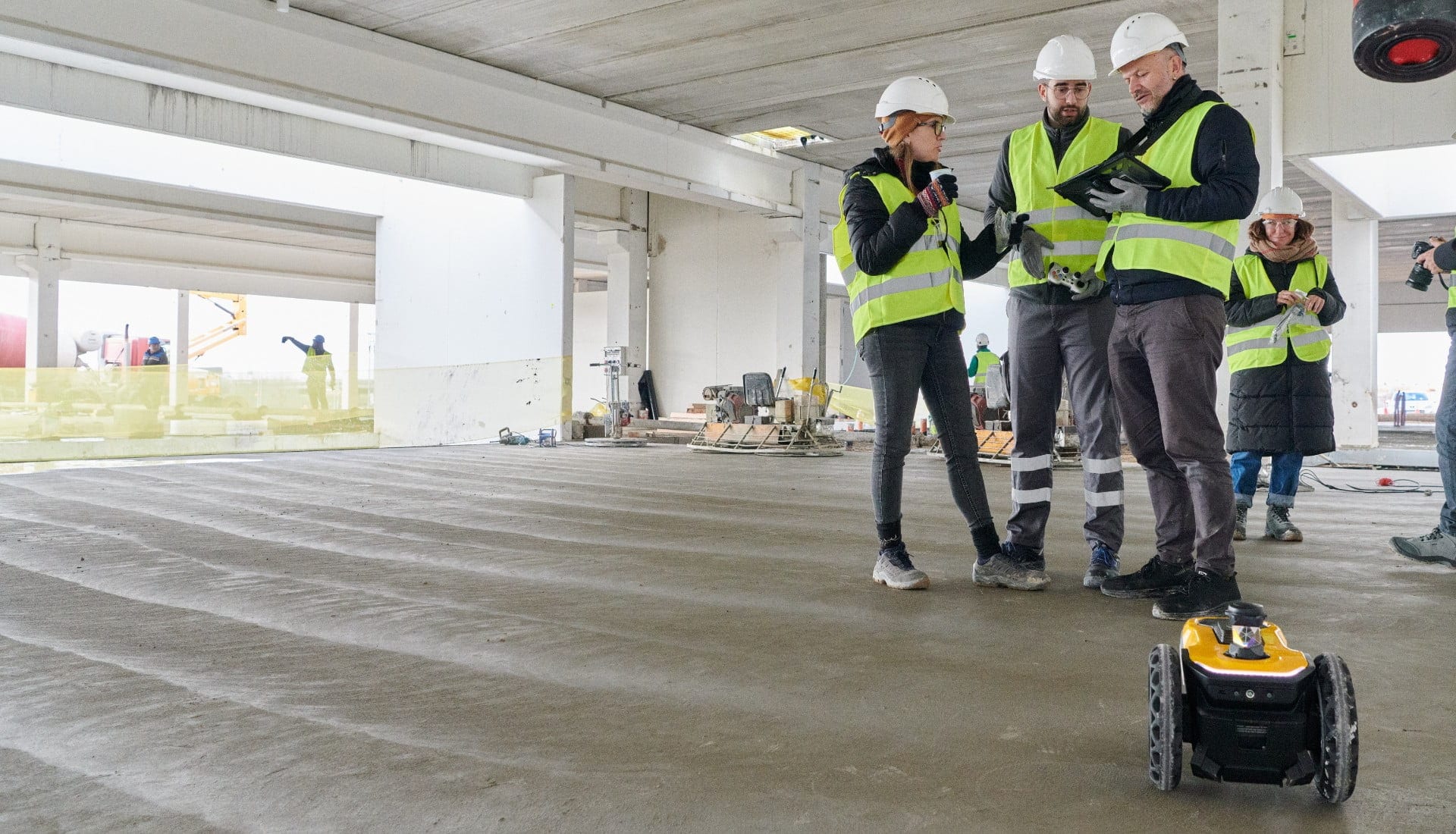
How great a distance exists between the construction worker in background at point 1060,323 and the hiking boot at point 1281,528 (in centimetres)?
175

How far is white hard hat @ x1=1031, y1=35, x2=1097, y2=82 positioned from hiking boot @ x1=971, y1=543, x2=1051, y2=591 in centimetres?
158

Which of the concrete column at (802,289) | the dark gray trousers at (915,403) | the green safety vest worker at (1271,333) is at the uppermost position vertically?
the concrete column at (802,289)

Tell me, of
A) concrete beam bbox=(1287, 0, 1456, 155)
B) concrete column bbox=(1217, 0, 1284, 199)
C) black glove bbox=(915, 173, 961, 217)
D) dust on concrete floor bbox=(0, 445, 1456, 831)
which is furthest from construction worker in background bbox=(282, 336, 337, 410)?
Result: black glove bbox=(915, 173, 961, 217)

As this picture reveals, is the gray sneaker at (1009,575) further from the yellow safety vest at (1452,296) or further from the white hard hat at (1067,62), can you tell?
the yellow safety vest at (1452,296)

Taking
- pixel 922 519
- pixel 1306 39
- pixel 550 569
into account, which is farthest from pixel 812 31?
pixel 550 569

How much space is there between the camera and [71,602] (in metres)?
3.29

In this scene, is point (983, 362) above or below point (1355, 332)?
below

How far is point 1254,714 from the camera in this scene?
1.64m

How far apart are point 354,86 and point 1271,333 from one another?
34.2 ft

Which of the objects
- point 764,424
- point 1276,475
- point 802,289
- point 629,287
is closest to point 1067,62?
point 1276,475

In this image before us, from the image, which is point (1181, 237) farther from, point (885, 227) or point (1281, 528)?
point (1281, 528)

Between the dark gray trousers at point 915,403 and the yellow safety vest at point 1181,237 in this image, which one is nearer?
the yellow safety vest at point 1181,237

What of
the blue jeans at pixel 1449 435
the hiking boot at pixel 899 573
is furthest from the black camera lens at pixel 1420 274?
the hiking boot at pixel 899 573

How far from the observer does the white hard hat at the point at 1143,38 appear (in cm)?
316
